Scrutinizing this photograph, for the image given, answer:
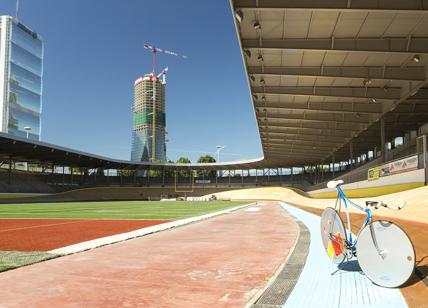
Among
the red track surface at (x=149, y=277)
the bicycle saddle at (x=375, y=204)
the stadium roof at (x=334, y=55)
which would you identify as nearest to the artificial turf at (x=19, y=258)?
the red track surface at (x=149, y=277)

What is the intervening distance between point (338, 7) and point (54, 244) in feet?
43.8

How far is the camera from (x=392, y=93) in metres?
27.4

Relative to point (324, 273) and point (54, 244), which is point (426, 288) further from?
point (54, 244)

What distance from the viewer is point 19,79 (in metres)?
139

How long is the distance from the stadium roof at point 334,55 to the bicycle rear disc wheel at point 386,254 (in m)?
12.7

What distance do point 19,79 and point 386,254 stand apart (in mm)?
155386

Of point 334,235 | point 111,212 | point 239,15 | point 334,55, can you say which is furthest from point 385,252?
point 111,212

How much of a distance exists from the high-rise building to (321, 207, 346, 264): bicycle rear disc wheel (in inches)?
5528

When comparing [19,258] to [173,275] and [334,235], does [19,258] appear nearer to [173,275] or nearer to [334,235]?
[173,275]

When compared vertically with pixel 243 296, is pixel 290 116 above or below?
above

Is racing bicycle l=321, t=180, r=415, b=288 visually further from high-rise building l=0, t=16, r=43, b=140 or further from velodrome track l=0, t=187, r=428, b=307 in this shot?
high-rise building l=0, t=16, r=43, b=140

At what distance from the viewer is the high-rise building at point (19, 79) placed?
433 ft

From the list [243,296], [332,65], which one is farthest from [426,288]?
[332,65]

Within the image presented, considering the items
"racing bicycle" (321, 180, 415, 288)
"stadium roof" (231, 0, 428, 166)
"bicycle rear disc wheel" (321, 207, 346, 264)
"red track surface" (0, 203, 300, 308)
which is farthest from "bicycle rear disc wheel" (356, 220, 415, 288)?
"stadium roof" (231, 0, 428, 166)
